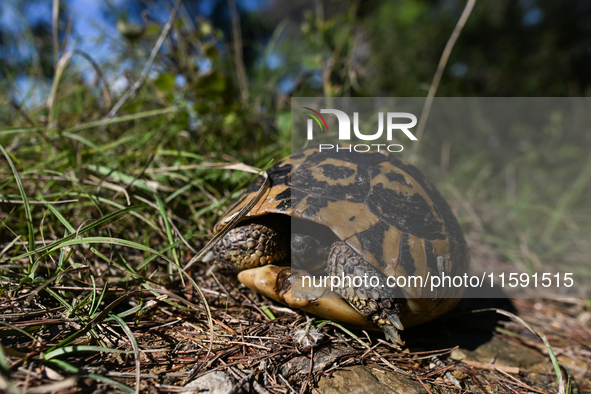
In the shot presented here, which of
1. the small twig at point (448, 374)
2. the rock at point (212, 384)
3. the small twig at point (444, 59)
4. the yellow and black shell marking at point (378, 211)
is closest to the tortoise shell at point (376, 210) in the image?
the yellow and black shell marking at point (378, 211)

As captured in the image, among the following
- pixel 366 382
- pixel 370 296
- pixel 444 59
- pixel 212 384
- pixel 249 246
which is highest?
pixel 444 59

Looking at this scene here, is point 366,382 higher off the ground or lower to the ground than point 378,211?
lower

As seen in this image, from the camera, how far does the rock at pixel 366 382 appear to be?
1096 millimetres

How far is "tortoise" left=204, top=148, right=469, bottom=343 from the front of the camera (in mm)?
1292

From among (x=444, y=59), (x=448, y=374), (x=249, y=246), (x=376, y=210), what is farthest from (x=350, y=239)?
(x=444, y=59)

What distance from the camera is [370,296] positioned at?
127 cm

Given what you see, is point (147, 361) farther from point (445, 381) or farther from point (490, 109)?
point (490, 109)

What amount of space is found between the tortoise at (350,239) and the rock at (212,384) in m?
0.38

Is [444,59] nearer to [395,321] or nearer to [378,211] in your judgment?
[378,211]

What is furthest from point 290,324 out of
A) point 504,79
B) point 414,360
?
point 504,79

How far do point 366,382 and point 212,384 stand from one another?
1.77 ft

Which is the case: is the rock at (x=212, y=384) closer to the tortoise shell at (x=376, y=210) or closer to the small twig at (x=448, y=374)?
the tortoise shell at (x=376, y=210)

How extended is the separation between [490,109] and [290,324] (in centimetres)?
588

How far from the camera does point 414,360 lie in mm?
1344
